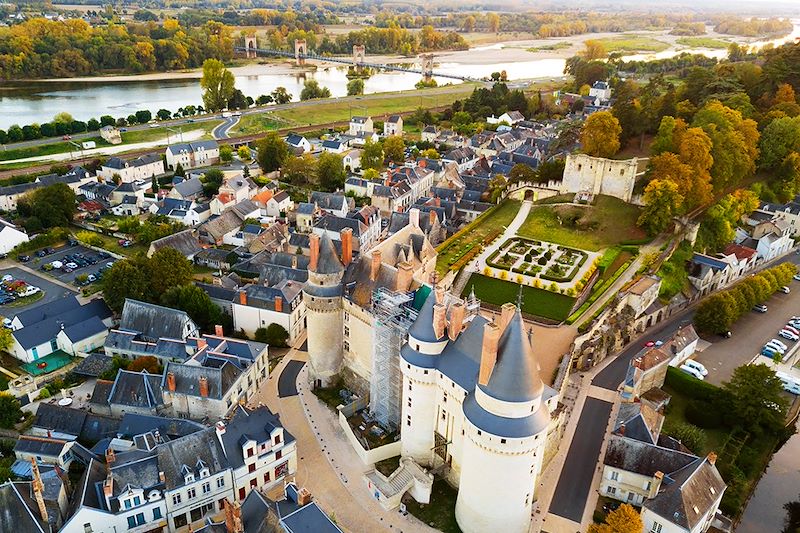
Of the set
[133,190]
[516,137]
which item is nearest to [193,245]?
[133,190]

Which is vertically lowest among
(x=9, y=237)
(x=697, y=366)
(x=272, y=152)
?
(x=697, y=366)

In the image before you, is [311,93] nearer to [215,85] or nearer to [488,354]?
[215,85]

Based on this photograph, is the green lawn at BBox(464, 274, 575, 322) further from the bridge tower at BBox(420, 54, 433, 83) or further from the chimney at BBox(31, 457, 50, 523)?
the bridge tower at BBox(420, 54, 433, 83)

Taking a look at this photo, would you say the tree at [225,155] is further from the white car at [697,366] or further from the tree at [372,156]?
the white car at [697,366]

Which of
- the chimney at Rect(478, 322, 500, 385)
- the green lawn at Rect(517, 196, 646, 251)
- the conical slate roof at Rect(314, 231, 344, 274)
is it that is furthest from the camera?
the green lawn at Rect(517, 196, 646, 251)

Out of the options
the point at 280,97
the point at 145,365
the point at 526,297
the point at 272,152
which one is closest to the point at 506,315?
the point at 526,297

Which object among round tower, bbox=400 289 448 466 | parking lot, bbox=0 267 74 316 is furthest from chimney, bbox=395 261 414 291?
parking lot, bbox=0 267 74 316

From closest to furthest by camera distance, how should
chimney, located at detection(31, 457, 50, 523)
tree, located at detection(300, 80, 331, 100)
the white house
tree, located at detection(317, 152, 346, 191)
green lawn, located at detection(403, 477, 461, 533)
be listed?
chimney, located at detection(31, 457, 50, 523), green lawn, located at detection(403, 477, 461, 533), the white house, tree, located at detection(317, 152, 346, 191), tree, located at detection(300, 80, 331, 100)
